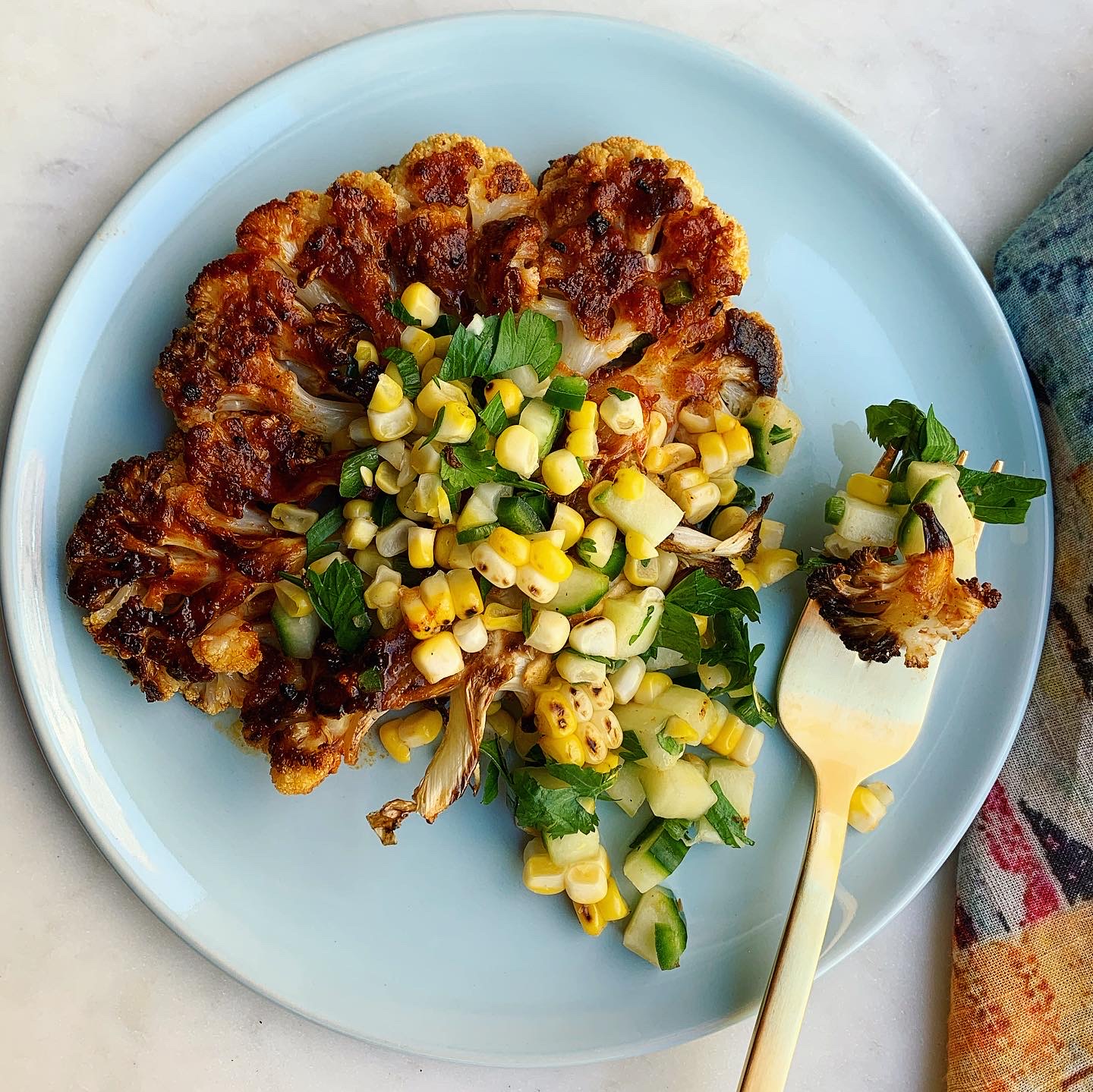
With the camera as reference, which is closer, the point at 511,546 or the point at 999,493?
the point at 511,546

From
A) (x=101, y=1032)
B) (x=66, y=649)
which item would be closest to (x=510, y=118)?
(x=66, y=649)

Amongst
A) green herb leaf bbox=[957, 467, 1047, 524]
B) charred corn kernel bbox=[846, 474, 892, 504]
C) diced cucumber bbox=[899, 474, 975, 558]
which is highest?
green herb leaf bbox=[957, 467, 1047, 524]

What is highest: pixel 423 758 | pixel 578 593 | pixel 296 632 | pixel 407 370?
pixel 407 370

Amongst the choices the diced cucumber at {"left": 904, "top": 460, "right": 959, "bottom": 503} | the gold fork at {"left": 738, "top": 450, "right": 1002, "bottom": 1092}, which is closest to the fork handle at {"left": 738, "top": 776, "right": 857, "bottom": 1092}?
the gold fork at {"left": 738, "top": 450, "right": 1002, "bottom": 1092}

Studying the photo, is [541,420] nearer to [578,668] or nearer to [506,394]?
[506,394]

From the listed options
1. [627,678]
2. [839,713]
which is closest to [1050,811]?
[839,713]

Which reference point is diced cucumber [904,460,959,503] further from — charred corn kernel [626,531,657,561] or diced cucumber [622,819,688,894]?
diced cucumber [622,819,688,894]

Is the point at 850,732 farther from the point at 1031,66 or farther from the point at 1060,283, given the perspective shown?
the point at 1031,66
